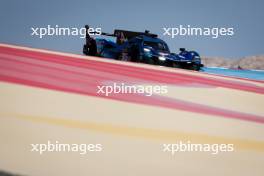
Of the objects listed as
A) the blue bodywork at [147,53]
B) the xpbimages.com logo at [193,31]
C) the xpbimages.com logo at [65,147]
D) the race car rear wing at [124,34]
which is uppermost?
the xpbimages.com logo at [193,31]

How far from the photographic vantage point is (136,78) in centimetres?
247

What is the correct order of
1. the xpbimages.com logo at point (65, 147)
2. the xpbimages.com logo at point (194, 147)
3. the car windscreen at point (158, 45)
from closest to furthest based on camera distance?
the xpbimages.com logo at point (65, 147) → the xpbimages.com logo at point (194, 147) → the car windscreen at point (158, 45)

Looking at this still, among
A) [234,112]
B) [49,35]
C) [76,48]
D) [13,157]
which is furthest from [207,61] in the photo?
[13,157]

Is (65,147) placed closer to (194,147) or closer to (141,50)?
(194,147)

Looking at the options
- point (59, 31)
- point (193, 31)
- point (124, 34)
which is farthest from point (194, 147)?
point (59, 31)

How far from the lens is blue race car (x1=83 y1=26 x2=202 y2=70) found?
2.53m

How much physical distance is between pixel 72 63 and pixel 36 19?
1.62ft

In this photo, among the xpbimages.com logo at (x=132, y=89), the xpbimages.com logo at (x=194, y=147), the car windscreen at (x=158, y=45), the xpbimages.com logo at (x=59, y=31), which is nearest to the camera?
the xpbimages.com logo at (x=194, y=147)

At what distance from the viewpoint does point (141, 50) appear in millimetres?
2750

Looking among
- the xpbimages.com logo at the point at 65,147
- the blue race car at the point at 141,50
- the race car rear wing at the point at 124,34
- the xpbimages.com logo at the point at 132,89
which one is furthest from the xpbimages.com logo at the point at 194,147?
the race car rear wing at the point at 124,34

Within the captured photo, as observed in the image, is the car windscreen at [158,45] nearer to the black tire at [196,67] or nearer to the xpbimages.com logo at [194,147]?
the black tire at [196,67]

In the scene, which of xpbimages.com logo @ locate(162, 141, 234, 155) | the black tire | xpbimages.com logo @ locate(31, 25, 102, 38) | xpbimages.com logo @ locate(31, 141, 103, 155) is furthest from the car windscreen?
xpbimages.com logo @ locate(31, 141, 103, 155)

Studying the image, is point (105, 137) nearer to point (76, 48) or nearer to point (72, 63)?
point (76, 48)

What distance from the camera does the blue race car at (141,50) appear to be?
2.53 meters
